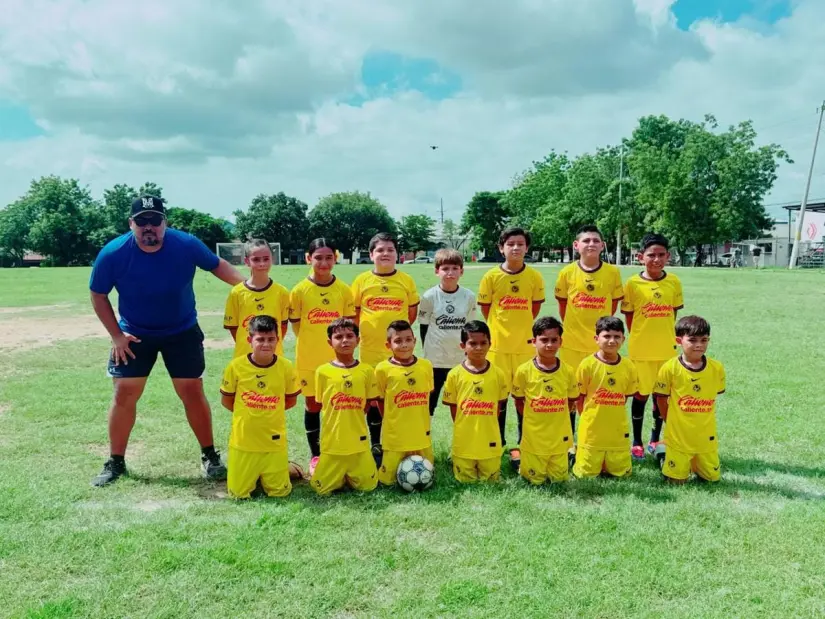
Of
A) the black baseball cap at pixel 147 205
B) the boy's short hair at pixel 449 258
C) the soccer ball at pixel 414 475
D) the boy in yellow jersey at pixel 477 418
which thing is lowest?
the soccer ball at pixel 414 475

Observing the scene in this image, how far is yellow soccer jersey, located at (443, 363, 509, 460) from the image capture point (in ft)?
14.8

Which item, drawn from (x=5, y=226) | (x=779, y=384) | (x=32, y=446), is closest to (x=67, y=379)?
(x=32, y=446)

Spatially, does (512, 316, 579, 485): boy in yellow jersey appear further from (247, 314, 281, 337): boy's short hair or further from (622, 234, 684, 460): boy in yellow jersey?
(247, 314, 281, 337): boy's short hair

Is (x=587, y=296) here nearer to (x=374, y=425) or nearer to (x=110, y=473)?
(x=374, y=425)

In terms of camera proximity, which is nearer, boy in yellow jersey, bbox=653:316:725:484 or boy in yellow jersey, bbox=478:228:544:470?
boy in yellow jersey, bbox=653:316:725:484

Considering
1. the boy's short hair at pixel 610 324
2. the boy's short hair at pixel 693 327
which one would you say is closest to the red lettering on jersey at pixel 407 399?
the boy's short hair at pixel 610 324

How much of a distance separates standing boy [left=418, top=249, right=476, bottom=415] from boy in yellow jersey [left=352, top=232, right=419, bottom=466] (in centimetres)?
18

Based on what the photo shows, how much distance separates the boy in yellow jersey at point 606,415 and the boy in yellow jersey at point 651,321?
1.75ft

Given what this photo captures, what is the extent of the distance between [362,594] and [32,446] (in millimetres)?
3915

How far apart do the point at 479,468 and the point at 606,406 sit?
1.05m

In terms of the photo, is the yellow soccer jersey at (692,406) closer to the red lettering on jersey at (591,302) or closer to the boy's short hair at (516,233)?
the red lettering on jersey at (591,302)

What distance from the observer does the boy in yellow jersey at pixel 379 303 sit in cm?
505

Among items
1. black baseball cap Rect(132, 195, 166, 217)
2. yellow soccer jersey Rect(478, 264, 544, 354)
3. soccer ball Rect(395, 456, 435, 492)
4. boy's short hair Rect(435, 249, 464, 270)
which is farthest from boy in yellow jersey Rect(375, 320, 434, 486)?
black baseball cap Rect(132, 195, 166, 217)

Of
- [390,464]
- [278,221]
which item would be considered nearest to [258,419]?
[390,464]
